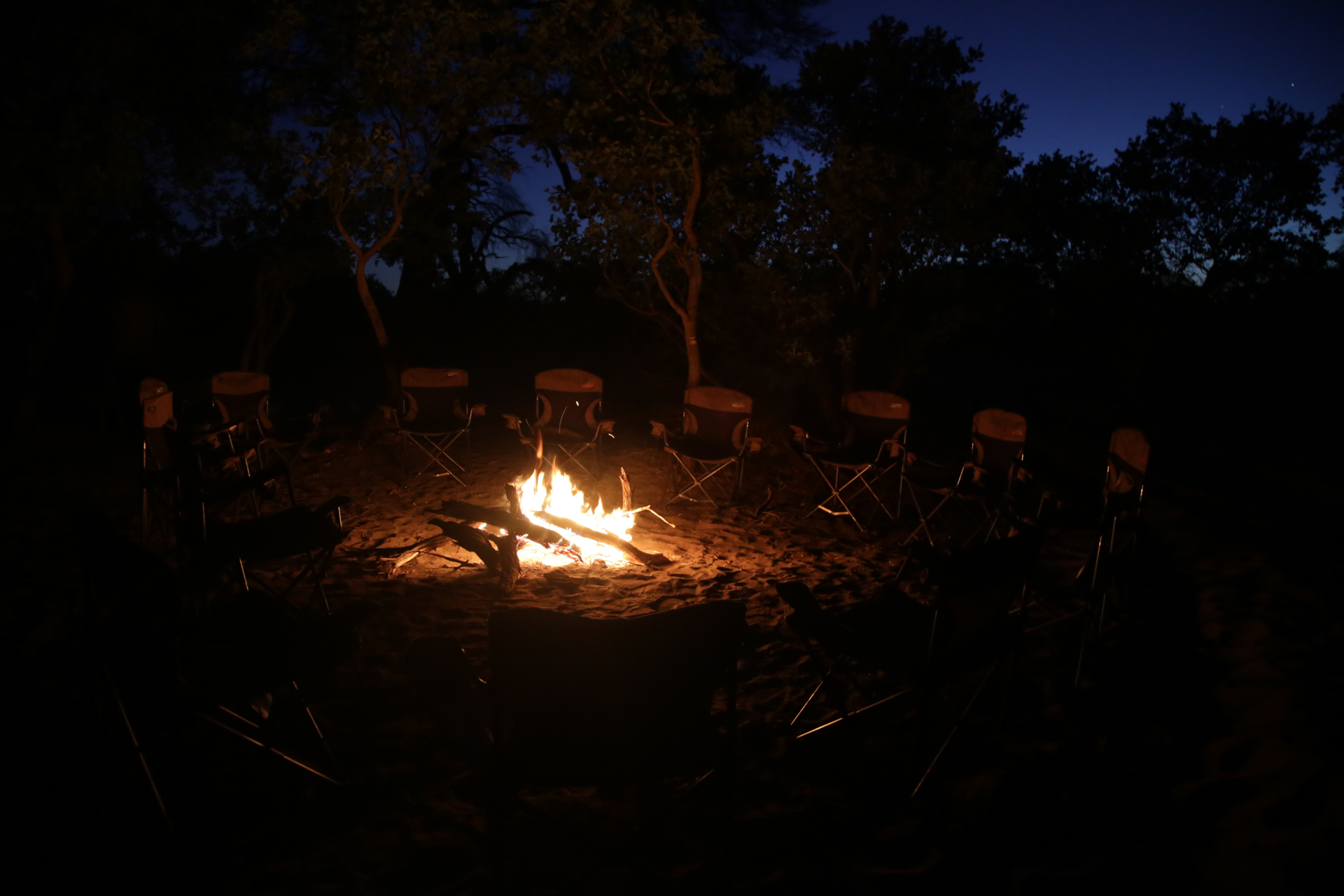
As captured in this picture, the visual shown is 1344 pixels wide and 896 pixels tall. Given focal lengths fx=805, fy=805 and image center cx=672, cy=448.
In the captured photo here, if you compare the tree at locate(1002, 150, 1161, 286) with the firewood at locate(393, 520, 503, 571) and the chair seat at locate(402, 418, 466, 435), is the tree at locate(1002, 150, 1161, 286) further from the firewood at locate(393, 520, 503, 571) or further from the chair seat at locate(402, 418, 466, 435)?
the firewood at locate(393, 520, 503, 571)

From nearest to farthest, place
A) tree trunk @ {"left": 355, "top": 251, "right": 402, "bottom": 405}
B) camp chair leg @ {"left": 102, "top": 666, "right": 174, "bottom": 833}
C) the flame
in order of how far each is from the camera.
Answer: camp chair leg @ {"left": 102, "top": 666, "right": 174, "bottom": 833}, the flame, tree trunk @ {"left": 355, "top": 251, "right": 402, "bottom": 405}

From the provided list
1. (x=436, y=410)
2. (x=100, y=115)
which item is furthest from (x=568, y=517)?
(x=100, y=115)

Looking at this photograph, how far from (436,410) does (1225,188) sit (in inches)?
433

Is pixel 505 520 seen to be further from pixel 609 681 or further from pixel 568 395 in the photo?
pixel 609 681

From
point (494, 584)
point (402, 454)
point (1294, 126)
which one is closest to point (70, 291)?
point (402, 454)

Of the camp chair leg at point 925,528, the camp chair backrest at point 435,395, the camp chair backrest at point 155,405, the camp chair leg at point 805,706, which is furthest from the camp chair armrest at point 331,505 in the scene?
the camp chair leg at point 925,528

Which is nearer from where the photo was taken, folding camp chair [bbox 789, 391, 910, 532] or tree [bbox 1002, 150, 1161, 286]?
folding camp chair [bbox 789, 391, 910, 532]

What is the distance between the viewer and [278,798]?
237 centimetres

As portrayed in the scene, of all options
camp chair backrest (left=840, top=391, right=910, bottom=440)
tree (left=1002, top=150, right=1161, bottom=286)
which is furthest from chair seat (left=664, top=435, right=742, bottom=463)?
tree (left=1002, top=150, right=1161, bottom=286)

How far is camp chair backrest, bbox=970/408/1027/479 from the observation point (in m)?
5.21

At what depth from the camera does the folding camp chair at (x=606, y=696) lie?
1.82 meters

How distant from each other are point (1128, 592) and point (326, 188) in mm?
6395

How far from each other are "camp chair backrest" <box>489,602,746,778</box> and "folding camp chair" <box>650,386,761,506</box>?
3.82m

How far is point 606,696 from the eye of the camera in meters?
1.88
